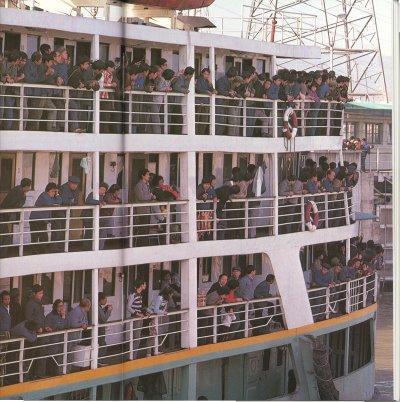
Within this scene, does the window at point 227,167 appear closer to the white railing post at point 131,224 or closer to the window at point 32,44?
the white railing post at point 131,224

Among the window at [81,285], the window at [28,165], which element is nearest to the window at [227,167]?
the window at [81,285]

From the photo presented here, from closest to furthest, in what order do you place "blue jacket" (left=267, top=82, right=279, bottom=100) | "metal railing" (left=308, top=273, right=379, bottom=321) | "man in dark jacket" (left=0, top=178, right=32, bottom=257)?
"man in dark jacket" (left=0, top=178, right=32, bottom=257) < "blue jacket" (left=267, top=82, right=279, bottom=100) < "metal railing" (left=308, top=273, right=379, bottom=321)

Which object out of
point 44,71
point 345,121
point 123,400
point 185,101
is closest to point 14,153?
point 44,71

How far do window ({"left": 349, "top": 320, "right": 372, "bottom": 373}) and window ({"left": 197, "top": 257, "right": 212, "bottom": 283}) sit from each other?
2.09 ft

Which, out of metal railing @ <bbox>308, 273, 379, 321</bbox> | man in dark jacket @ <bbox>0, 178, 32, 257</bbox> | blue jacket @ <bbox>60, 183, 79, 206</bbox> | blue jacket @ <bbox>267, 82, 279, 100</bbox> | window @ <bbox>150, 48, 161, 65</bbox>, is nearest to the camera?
man in dark jacket @ <bbox>0, 178, 32, 257</bbox>

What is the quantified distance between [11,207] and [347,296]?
1.43 meters

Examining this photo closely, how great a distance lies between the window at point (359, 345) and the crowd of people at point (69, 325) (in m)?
0.71

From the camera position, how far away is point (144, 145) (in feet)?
15.5

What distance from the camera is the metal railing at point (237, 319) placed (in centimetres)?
484

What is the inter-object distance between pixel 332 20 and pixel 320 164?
0.58 metres

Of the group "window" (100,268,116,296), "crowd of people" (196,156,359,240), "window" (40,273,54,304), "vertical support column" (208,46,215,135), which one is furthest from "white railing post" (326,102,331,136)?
"window" (40,273,54,304)

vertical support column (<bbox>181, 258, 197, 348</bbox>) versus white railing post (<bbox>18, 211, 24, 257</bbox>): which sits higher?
white railing post (<bbox>18, 211, 24, 257</bbox>)

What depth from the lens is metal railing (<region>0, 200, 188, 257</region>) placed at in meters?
4.55

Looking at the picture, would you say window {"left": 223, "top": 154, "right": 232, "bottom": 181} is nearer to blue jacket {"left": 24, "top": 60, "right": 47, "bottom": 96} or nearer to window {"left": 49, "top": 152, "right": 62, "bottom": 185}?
window {"left": 49, "top": 152, "right": 62, "bottom": 185}
